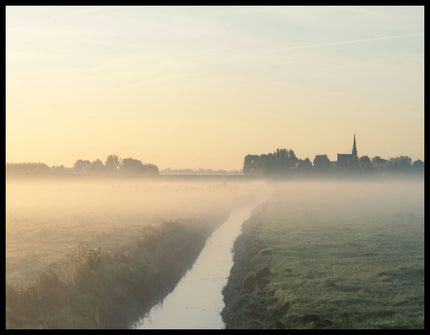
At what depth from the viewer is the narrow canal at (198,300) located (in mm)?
25916

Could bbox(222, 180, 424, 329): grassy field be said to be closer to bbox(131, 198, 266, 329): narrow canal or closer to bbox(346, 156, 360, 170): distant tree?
bbox(131, 198, 266, 329): narrow canal

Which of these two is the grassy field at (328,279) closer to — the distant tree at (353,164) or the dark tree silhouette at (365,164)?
the distant tree at (353,164)

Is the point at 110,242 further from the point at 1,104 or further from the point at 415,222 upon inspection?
the point at 415,222

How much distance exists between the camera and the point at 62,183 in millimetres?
177625

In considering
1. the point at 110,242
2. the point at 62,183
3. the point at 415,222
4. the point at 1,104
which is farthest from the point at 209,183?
the point at 1,104

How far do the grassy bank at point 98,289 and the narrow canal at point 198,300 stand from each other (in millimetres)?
850

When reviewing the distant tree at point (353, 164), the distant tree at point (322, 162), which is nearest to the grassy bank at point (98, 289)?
the distant tree at point (353, 164)

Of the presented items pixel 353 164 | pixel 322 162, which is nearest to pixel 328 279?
pixel 353 164

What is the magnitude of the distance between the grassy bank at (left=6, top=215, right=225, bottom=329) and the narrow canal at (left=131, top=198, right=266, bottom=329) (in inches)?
33.5

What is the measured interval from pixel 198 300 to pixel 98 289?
288 inches

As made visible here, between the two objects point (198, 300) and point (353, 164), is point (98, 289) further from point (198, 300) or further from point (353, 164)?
point (353, 164)

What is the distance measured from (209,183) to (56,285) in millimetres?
163608

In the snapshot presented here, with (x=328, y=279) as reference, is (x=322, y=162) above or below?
above

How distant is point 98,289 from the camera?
26.2 metres
